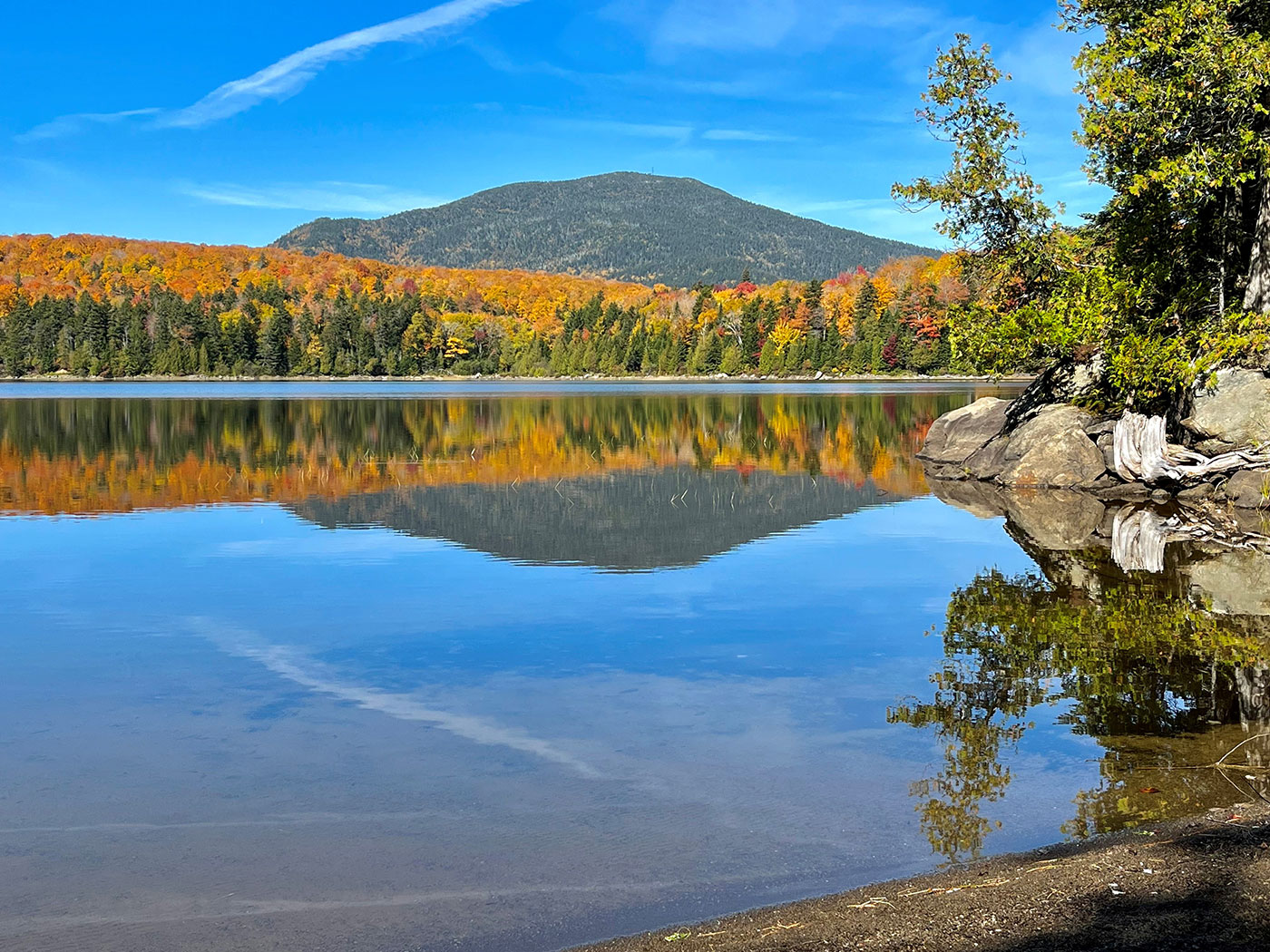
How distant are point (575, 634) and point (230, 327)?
16973 cm

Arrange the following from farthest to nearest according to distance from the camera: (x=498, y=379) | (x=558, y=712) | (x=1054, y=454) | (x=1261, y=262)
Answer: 1. (x=498, y=379)
2. (x=1054, y=454)
3. (x=1261, y=262)
4. (x=558, y=712)

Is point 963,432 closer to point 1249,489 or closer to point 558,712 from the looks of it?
point 1249,489

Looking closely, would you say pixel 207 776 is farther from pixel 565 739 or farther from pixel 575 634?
pixel 575 634

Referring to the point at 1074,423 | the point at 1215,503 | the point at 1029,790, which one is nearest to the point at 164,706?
the point at 1029,790

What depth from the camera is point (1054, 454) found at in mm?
27281

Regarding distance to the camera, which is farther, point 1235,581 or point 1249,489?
point 1249,489

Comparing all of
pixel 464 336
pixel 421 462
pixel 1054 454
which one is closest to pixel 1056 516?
pixel 1054 454

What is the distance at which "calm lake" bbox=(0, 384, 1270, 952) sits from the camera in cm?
602

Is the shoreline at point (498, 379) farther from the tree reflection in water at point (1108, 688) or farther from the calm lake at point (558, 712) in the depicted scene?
the tree reflection in water at point (1108, 688)

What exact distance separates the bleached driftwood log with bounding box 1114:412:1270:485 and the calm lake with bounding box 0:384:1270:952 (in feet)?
15.4

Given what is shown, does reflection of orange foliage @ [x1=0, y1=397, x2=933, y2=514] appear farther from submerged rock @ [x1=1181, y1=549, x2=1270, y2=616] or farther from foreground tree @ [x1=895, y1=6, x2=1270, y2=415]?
submerged rock @ [x1=1181, y1=549, x2=1270, y2=616]

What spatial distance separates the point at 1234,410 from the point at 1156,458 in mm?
1931

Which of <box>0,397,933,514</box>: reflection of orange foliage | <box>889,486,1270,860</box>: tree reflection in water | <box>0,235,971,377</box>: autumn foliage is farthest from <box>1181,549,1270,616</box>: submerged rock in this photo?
<box>0,235,971,377</box>: autumn foliage

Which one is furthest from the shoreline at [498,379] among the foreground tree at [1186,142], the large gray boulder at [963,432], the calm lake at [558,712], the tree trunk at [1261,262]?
the calm lake at [558,712]
